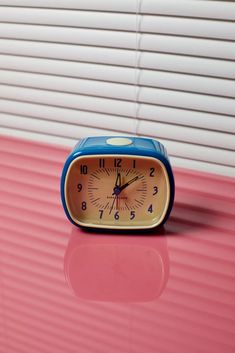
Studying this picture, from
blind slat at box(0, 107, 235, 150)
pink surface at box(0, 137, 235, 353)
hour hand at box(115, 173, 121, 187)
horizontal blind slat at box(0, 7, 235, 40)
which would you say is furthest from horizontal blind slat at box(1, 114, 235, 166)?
hour hand at box(115, 173, 121, 187)

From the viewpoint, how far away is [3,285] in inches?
33.3

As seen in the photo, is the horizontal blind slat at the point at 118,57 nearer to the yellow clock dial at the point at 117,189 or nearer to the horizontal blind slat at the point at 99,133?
the horizontal blind slat at the point at 99,133

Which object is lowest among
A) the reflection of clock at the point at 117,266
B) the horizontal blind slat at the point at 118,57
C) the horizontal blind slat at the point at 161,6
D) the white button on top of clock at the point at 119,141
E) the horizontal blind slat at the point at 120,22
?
the reflection of clock at the point at 117,266

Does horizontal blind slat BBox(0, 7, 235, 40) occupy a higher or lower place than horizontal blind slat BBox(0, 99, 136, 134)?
A: higher

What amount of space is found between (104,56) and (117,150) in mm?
429

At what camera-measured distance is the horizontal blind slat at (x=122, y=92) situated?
121 cm

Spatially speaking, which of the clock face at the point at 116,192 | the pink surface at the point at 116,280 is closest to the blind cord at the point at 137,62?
the pink surface at the point at 116,280

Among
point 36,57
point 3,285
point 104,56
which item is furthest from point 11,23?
point 3,285

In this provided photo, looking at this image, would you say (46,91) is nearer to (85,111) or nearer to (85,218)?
(85,111)

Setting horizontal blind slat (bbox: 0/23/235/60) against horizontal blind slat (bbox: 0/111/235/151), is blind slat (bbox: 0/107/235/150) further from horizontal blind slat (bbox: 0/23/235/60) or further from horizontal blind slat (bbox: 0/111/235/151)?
horizontal blind slat (bbox: 0/23/235/60)

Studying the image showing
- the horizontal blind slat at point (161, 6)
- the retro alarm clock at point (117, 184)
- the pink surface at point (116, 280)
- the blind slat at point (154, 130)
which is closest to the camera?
the pink surface at point (116, 280)

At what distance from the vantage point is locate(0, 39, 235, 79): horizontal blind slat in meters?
1.18

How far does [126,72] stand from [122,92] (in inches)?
2.0

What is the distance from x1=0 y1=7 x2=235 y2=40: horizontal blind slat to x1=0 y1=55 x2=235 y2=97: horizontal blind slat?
9cm
